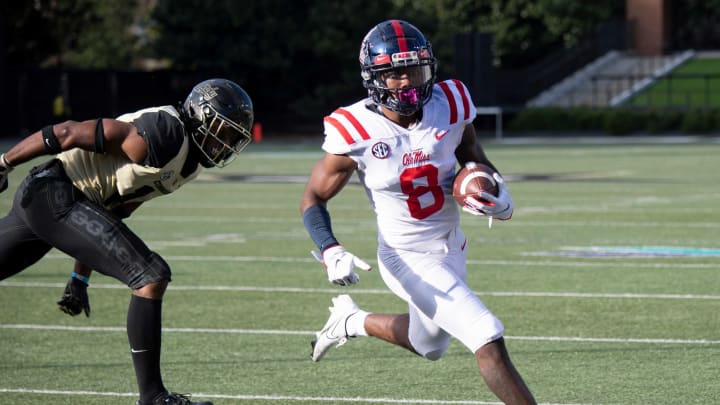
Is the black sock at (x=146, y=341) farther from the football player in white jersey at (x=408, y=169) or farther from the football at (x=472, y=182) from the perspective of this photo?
the football at (x=472, y=182)

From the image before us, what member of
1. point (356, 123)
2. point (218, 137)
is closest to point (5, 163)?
point (218, 137)

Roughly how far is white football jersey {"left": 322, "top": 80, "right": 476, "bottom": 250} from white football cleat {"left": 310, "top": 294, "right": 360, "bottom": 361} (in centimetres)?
91

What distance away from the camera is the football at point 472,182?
5.48 meters

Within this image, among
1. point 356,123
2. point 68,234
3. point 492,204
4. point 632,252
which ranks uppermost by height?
point 356,123

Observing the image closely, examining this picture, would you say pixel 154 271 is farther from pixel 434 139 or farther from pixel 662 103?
pixel 662 103

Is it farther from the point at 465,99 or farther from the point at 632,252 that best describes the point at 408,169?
the point at 632,252

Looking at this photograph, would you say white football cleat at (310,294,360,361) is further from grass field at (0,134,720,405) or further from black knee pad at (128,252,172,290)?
black knee pad at (128,252,172,290)

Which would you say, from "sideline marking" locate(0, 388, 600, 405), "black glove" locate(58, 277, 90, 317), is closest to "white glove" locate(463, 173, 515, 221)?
"sideline marking" locate(0, 388, 600, 405)

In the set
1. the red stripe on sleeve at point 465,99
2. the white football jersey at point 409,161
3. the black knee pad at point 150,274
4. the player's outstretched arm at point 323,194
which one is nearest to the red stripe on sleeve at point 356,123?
the white football jersey at point 409,161

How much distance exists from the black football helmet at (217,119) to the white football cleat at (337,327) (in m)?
1.10

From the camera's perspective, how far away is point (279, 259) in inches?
473

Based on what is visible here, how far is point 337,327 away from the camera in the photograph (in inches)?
260

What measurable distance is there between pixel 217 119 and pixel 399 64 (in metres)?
0.89

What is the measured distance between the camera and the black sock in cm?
569
